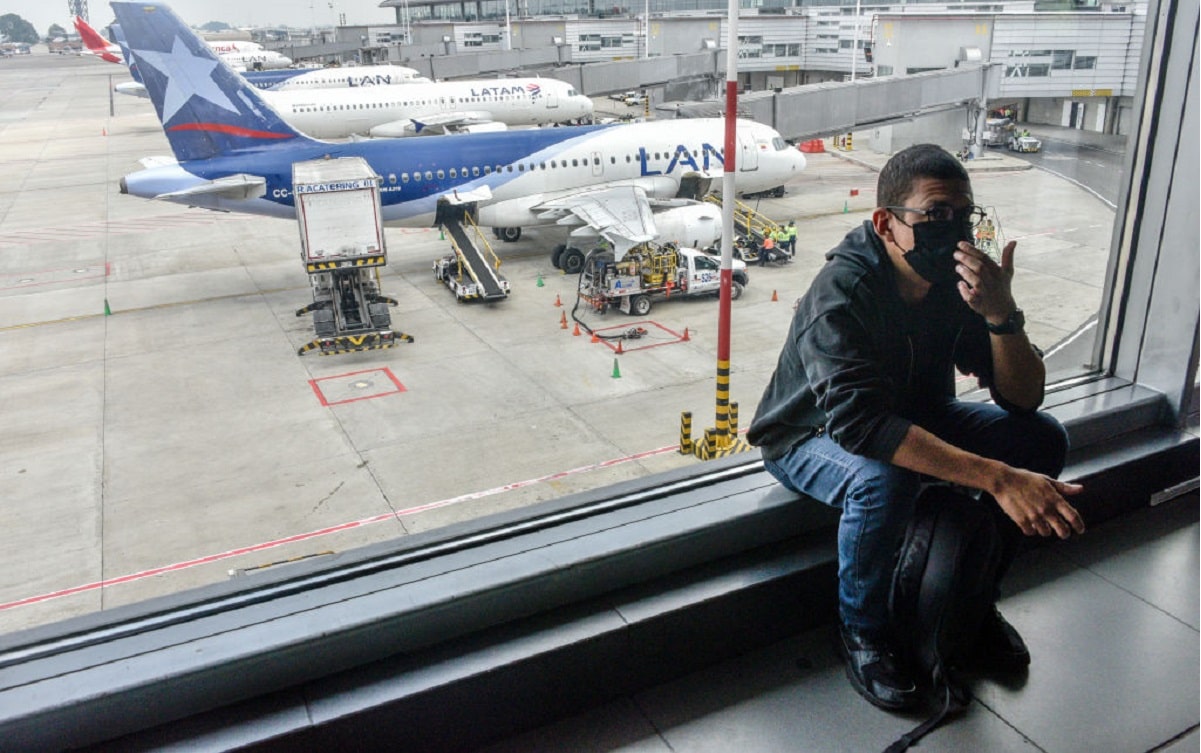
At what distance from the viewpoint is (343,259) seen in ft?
44.8

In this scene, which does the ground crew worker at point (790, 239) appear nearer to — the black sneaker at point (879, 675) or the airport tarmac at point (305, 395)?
the airport tarmac at point (305, 395)

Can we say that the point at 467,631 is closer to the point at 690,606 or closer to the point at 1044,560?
the point at 690,606

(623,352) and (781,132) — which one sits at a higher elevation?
(781,132)

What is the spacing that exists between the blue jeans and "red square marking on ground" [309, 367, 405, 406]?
941cm

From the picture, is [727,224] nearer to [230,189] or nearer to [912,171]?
[912,171]

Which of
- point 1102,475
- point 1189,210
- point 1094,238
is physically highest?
point 1189,210

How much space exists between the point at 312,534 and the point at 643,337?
6683mm

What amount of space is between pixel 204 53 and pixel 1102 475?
61.5ft

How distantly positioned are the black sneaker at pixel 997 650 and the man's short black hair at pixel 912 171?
1320 millimetres

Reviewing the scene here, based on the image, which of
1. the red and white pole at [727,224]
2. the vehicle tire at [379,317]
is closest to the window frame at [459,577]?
the red and white pole at [727,224]

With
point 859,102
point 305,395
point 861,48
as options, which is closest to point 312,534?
point 305,395

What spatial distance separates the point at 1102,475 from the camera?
11.2 feet

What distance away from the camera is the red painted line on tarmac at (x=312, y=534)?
23.8ft

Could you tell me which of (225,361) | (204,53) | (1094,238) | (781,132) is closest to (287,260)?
(204,53)
